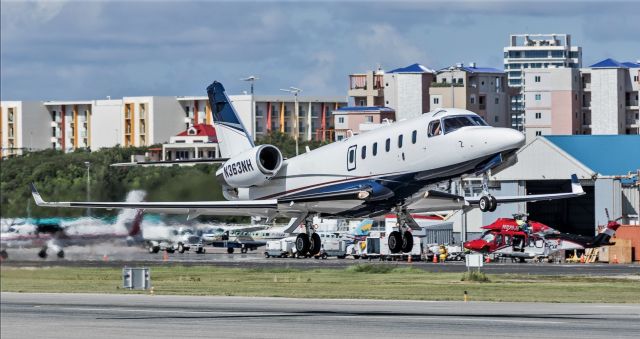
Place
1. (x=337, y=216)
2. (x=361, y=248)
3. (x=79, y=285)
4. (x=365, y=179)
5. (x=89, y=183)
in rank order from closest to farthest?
(x=365, y=179) < (x=337, y=216) < (x=89, y=183) < (x=79, y=285) < (x=361, y=248)

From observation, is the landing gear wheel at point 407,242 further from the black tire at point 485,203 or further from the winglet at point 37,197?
the winglet at point 37,197

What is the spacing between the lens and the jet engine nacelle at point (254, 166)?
199 feet

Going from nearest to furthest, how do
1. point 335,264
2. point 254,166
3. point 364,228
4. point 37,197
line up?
point 37,197 < point 254,166 < point 335,264 < point 364,228

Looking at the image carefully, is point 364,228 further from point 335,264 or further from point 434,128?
point 434,128

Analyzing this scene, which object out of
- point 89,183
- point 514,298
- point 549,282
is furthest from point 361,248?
point 89,183

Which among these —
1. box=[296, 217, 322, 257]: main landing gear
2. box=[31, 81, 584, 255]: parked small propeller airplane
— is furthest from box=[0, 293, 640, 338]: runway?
box=[31, 81, 584, 255]: parked small propeller airplane

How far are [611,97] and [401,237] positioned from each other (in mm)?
142704

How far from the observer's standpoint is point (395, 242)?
57062 mm

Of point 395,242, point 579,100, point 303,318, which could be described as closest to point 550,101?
point 579,100

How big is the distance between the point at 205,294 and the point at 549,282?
21.0 metres

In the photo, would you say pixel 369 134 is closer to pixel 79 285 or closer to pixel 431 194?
pixel 431 194

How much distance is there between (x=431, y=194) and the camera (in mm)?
58688

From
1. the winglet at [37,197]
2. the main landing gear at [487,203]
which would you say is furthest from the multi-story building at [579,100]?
the main landing gear at [487,203]

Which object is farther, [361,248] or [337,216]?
[361,248]
